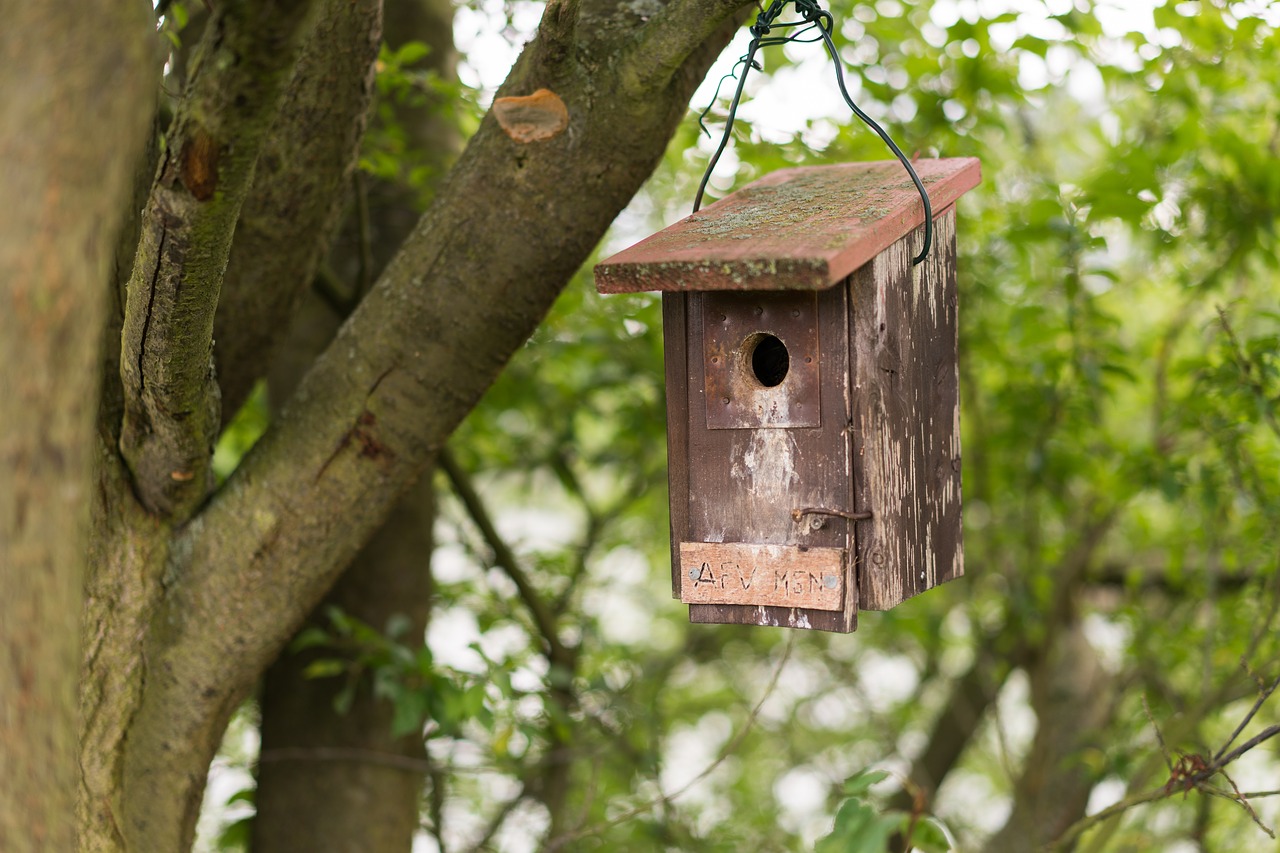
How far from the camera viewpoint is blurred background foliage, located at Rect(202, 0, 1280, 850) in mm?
2764

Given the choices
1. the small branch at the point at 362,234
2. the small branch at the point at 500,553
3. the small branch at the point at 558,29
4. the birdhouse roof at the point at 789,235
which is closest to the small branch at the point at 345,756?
the small branch at the point at 500,553

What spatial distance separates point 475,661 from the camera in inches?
115

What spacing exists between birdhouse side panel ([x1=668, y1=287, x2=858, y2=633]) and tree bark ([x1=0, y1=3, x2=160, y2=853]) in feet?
3.16

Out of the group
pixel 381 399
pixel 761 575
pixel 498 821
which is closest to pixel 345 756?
pixel 498 821

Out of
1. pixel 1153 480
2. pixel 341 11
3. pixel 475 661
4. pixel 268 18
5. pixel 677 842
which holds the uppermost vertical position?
pixel 341 11

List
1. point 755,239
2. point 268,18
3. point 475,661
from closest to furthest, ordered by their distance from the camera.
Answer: point 268,18
point 755,239
point 475,661

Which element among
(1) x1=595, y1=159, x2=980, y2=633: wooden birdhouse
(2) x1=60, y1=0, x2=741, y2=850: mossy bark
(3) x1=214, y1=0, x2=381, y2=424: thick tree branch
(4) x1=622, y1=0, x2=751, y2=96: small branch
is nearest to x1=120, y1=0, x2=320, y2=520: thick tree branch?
(2) x1=60, y1=0, x2=741, y2=850: mossy bark

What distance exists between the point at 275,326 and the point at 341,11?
0.65 meters

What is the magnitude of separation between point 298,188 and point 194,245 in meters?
0.68

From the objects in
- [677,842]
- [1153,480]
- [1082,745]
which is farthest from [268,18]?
[1082,745]

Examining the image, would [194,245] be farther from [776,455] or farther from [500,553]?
[500,553]

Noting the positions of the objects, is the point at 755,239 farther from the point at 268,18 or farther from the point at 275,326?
the point at 275,326

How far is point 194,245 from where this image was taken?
1511 mm

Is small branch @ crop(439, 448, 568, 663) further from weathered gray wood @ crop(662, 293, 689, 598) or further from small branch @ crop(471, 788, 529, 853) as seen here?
weathered gray wood @ crop(662, 293, 689, 598)
